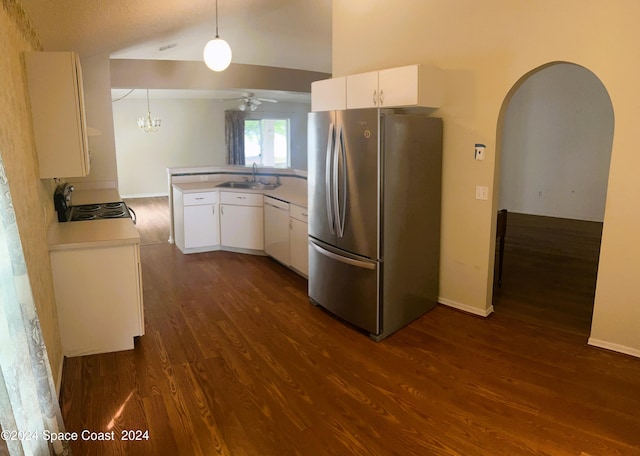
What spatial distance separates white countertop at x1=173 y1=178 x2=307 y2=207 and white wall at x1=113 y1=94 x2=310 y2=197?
5.52 m

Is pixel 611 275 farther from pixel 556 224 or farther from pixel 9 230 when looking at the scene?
pixel 556 224

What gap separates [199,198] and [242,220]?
59 cm

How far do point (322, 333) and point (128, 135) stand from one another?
919 cm

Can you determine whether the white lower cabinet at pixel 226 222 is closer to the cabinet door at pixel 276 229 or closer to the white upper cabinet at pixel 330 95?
the cabinet door at pixel 276 229

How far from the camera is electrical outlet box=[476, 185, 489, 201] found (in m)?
3.52

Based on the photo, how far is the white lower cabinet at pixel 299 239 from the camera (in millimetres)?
4513

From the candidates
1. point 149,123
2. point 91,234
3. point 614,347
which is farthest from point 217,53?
point 149,123

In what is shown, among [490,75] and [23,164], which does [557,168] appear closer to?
[490,75]

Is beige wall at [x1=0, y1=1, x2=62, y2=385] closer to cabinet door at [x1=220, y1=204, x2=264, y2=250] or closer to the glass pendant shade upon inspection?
the glass pendant shade

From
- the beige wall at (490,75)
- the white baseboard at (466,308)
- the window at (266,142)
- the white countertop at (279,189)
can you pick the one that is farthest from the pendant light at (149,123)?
the white baseboard at (466,308)

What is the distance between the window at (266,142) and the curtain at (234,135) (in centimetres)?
34

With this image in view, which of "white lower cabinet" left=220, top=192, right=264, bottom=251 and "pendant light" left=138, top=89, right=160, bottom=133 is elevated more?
"pendant light" left=138, top=89, right=160, bottom=133

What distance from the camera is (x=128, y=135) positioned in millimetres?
10773

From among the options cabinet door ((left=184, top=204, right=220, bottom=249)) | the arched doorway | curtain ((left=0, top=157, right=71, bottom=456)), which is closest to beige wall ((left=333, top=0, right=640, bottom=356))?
the arched doorway
